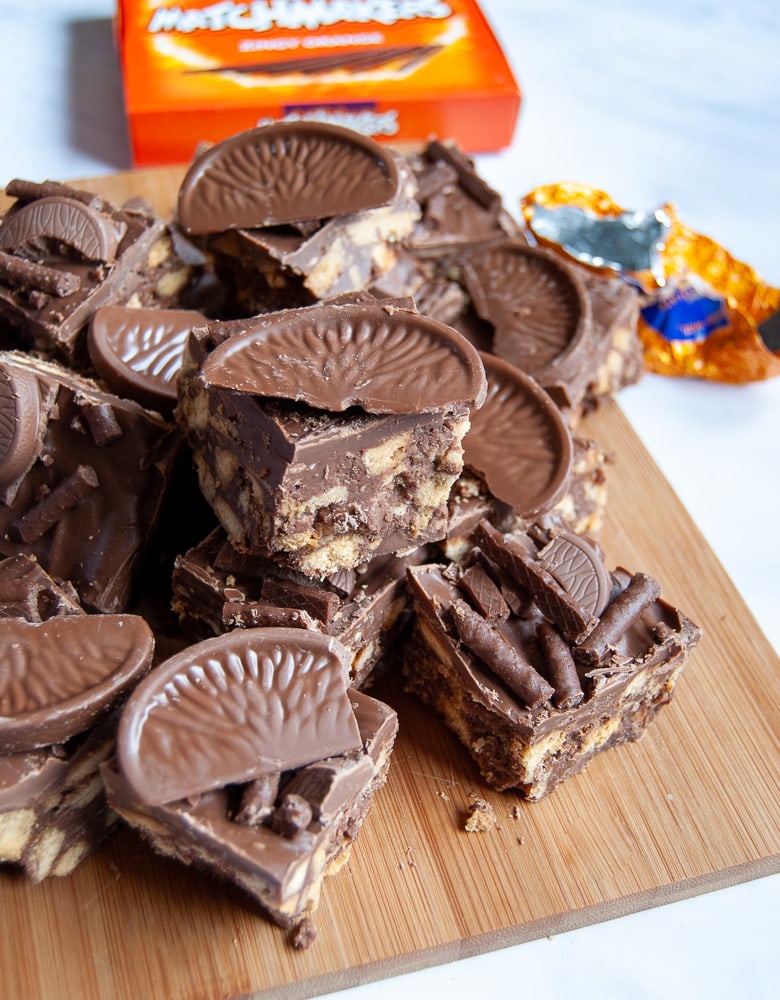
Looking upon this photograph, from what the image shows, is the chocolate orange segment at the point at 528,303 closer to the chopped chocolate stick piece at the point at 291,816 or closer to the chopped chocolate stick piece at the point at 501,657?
the chopped chocolate stick piece at the point at 501,657

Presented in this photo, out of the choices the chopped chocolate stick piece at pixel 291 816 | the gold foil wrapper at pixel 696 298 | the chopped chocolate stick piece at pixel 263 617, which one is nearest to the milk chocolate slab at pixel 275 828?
the chopped chocolate stick piece at pixel 291 816

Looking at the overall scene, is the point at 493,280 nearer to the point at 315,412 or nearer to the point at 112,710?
the point at 315,412

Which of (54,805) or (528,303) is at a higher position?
(528,303)

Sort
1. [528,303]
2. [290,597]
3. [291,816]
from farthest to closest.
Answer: [528,303]
[290,597]
[291,816]

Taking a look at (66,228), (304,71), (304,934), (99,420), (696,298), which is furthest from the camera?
(304,71)

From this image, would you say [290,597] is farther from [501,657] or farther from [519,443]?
[519,443]

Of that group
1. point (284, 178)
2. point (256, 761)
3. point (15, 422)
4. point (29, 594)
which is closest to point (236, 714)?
point (256, 761)

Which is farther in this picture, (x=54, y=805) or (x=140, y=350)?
(x=140, y=350)
